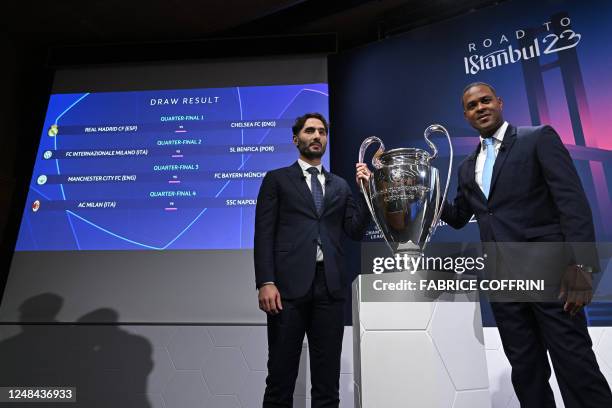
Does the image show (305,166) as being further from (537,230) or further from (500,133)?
(537,230)

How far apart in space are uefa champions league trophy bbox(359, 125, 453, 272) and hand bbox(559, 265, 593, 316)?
400 millimetres

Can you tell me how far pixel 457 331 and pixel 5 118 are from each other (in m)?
3.42

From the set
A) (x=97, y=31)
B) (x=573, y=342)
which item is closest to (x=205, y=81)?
(x=97, y=31)

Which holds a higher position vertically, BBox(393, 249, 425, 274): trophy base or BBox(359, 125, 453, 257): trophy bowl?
BBox(359, 125, 453, 257): trophy bowl

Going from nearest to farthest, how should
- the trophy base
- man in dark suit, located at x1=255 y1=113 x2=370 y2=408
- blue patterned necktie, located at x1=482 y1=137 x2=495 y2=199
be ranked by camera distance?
the trophy base → blue patterned necktie, located at x1=482 y1=137 x2=495 y2=199 → man in dark suit, located at x1=255 y1=113 x2=370 y2=408

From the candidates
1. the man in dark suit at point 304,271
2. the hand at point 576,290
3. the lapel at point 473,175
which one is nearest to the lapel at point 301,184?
the man in dark suit at point 304,271

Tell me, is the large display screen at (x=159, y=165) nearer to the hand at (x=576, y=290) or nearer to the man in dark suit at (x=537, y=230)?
the man in dark suit at (x=537, y=230)

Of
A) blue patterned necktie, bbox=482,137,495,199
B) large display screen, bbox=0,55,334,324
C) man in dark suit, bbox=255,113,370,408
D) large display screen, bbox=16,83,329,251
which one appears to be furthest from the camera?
large display screen, bbox=16,83,329,251

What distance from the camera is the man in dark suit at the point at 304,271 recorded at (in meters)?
1.57

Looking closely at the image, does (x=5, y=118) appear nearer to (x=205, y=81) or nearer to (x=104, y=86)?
(x=104, y=86)

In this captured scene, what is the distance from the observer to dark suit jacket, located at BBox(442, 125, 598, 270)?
128cm

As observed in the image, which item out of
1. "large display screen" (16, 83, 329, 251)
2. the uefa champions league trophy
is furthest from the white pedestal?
"large display screen" (16, 83, 329, 251)

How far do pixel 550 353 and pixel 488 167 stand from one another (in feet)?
1.92

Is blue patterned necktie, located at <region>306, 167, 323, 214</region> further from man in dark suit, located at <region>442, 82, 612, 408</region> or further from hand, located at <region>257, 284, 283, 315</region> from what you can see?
man in dark suit, located at <region>442, 82, 612, 408</region>
